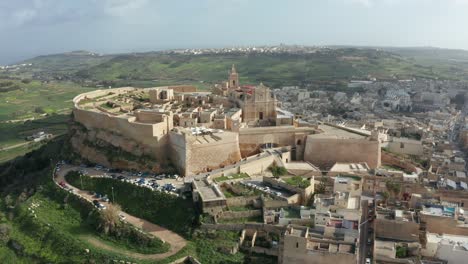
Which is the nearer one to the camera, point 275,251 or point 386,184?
point 275,251

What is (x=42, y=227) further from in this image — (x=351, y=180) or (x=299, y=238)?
(x=351, y=180)

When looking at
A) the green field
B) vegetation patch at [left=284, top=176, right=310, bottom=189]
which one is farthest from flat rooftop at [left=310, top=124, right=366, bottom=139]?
the green field

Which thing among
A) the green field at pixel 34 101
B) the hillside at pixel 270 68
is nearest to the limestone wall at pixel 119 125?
the green field at pixel 34 101

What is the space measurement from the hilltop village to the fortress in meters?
0.08

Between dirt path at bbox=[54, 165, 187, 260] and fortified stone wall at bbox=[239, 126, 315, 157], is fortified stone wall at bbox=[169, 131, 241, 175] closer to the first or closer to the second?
fortified stone wall at bbox=[239, 126, 315, 157]

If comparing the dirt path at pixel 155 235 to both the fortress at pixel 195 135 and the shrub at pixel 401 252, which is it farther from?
the shrub at pixel 401 252

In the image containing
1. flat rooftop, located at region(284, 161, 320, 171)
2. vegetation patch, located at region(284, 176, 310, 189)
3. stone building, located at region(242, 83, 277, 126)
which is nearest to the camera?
vegetation patch, located at region(284, 176, 310, 189)

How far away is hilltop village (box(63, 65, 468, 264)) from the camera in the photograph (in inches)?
835

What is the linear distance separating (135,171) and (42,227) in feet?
22.6

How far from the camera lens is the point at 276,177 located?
2900 cm

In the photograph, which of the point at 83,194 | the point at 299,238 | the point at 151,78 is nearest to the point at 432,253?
the point at 299,238

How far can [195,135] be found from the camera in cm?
3114

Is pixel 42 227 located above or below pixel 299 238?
below

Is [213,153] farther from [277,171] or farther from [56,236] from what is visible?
[56,236]
